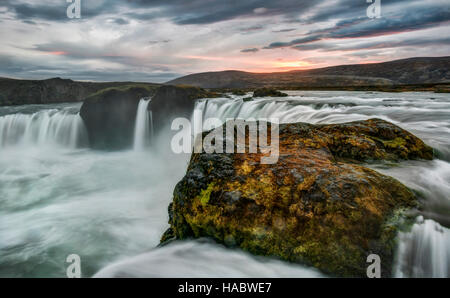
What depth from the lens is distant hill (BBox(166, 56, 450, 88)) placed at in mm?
98625

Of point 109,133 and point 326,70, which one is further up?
→ point 326,70

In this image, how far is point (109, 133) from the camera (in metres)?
25.5

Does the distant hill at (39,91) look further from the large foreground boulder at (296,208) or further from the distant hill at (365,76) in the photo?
the distant hill at (365,76)

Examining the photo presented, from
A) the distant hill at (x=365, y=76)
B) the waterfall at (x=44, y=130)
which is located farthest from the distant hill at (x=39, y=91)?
the distant hill at (x=365, y=76)

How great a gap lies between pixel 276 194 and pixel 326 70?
555 feet

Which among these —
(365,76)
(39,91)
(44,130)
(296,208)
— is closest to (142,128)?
(44,130)

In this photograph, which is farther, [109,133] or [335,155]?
[109,133]

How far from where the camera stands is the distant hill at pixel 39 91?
151 ft

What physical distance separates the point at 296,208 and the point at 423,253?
177cm

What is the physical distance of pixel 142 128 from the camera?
23.8m

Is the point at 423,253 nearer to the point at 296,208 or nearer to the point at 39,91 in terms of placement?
the point at 296,208

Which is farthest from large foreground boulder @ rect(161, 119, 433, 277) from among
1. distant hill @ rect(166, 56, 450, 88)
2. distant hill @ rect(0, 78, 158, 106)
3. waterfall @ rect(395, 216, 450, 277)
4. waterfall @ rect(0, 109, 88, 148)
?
distant hill @ rect(166, 56, 450, 88)
